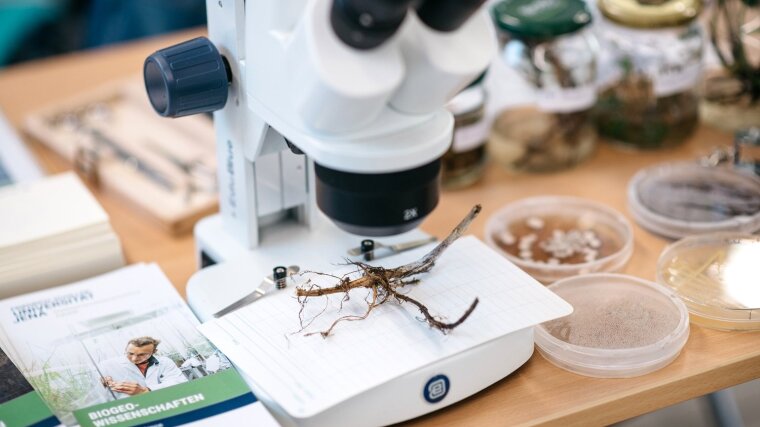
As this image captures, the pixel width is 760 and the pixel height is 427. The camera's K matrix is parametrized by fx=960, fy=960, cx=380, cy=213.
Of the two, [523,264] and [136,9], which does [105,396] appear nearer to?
[523,264]

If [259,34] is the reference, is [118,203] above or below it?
below

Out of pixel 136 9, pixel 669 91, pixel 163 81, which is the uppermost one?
pixel 163 81

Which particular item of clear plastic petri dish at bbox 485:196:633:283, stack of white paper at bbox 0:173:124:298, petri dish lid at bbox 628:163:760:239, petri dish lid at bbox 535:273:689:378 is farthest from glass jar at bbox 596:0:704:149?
stack of white paper at bbox 0:173:124:298

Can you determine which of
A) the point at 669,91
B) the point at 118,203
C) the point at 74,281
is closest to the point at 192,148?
the point at 118,203

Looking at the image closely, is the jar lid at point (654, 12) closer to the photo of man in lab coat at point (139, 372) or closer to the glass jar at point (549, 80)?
the glass jar at point (549, 80)

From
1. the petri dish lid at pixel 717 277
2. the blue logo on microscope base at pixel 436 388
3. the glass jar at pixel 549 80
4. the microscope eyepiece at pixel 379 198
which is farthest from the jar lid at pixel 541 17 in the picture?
the blue logo on microscope base at pixel 436 388
